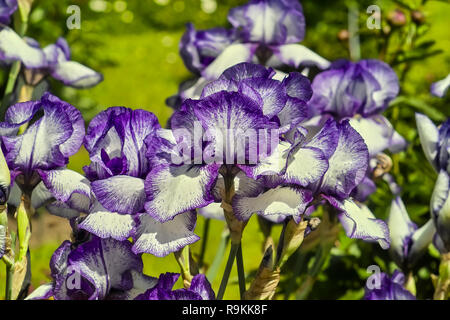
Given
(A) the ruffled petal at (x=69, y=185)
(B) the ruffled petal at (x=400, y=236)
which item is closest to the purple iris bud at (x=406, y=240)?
(B) the ruffled petal at (x=400, y=236)

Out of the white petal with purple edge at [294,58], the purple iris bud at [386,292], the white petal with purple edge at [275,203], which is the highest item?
the white petal with purple edge at [294,58]

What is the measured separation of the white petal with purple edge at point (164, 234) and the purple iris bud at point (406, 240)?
417mm

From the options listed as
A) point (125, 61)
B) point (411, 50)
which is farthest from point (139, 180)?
point (125, 61)

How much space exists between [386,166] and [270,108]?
0.48 meters

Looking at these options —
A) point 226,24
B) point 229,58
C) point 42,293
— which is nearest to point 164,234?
point 42,293

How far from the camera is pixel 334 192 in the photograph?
25.9 inches

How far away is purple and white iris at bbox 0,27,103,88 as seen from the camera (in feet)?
3.22

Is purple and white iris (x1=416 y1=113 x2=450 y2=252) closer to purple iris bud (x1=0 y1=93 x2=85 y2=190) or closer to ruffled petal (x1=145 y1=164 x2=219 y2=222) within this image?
ruffled petal (x1=145 y1=164 x2=219 y2=222)

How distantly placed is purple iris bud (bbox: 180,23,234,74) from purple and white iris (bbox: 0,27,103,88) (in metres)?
0.17

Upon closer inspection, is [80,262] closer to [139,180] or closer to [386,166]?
[139,180]

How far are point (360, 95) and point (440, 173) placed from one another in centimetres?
24

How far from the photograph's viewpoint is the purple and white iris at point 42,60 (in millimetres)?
981

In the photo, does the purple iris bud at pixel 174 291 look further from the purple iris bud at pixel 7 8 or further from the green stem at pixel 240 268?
the purple iris bud at pixel 7 8

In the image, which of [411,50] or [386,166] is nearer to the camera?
[386,166]
